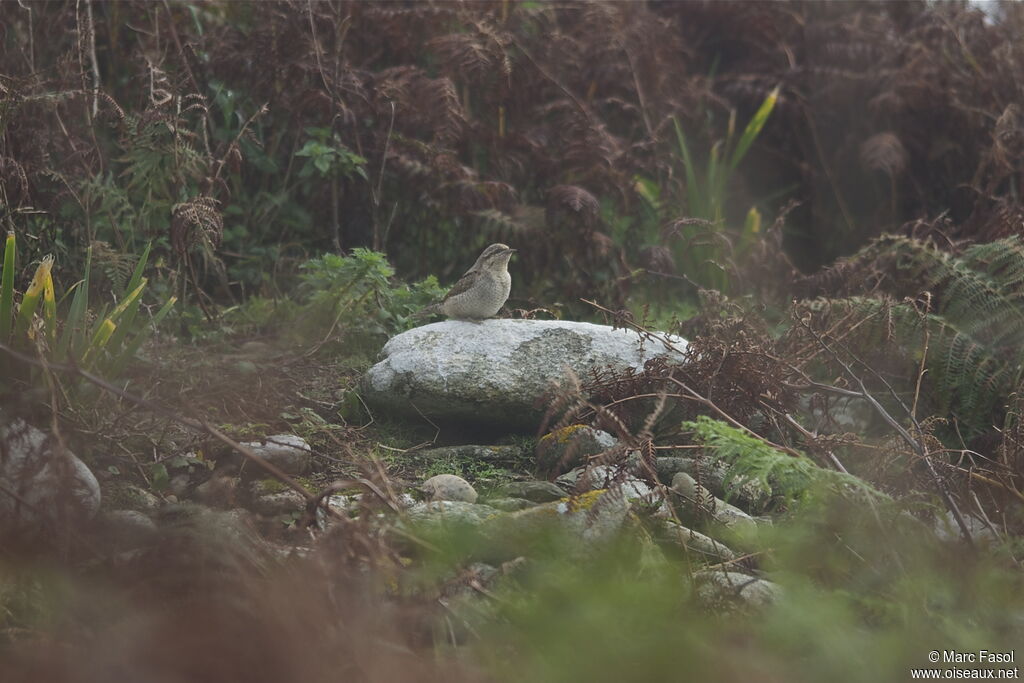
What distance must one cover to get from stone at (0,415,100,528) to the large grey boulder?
5.47 ft

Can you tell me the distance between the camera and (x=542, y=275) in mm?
7008

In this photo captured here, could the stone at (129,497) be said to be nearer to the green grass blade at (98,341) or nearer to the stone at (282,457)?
the stone at (282,457)

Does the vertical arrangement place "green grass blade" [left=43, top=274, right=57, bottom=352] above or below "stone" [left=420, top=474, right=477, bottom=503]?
above

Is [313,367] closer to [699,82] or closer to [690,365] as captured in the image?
[690,365]

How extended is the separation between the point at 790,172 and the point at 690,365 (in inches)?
181

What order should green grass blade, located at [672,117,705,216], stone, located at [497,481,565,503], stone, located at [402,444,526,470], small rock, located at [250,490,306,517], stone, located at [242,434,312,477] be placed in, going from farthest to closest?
green grass blade, located at [672,117,705,216]
stone, located at [402,444,526,470]
stone, located at [242,434,312,477]
stone, located at [497,481,565,503]
small rock, located at [250,490,306,517]

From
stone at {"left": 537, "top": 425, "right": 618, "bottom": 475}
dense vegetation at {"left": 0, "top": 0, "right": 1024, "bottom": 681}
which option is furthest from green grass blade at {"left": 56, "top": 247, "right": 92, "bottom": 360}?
stone at {"left": 537, "top": 425, "right": 618, "bottom": 475}

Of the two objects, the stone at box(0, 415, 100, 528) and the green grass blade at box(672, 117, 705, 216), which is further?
the green grass blade at box(672, 117, 705, 216)

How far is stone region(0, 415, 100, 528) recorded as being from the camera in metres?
2.68

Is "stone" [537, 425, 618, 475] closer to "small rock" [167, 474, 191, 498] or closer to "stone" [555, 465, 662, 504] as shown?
"stone" [555, 465, 662, 504]

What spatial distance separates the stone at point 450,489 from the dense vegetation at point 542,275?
33 cm

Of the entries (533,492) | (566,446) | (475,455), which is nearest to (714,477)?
(566,446)

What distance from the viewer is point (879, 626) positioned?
292cm

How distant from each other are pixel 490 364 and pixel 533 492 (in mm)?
1010
